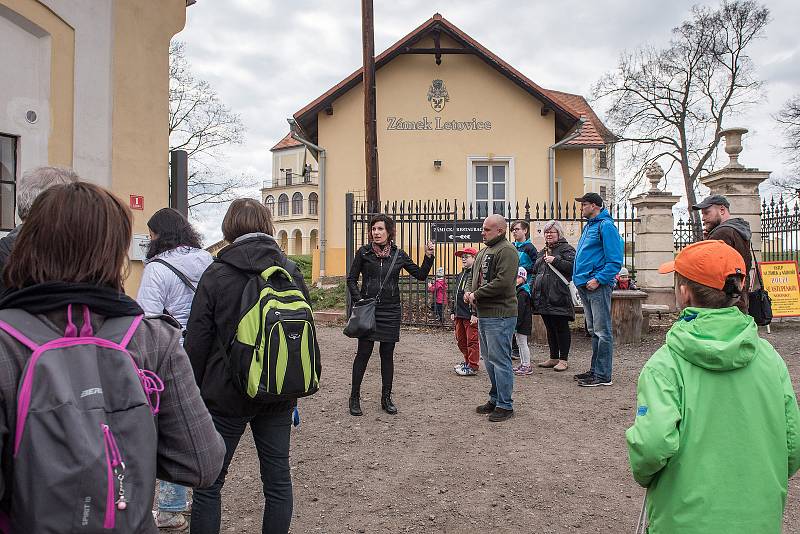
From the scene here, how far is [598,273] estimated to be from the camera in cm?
656

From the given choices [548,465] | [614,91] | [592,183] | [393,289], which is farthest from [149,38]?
[592,183]

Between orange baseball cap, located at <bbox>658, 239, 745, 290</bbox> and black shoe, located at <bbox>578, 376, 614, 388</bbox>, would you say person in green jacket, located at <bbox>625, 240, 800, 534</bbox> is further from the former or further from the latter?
black shoe, located at <bbox>578, 376, 614, 388</bbox>

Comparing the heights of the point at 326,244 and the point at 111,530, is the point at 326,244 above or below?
above

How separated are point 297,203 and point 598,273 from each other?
7194cm

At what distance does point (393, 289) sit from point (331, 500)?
217 cm

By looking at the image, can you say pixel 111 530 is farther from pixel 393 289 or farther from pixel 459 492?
pixel 393 289

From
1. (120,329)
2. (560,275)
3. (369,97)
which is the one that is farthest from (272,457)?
(369,97)

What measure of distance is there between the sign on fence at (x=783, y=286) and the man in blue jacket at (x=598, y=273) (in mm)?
6136

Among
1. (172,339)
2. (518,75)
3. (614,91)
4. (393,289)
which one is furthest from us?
(614,91)

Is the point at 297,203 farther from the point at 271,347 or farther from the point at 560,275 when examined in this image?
the point at 271,347

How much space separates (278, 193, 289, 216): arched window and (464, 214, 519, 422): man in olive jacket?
73827 millimetres

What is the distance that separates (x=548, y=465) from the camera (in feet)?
14.7

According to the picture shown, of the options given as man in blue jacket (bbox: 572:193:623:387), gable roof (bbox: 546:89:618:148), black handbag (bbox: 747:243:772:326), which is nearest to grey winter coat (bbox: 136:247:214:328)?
man in blue jacket (bbox: 572:193:623:387)

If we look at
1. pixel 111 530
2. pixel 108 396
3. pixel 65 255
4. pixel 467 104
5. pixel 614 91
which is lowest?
pixel 111 530
